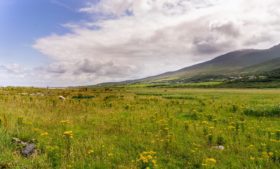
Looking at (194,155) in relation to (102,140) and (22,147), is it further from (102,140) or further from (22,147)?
(22,147)

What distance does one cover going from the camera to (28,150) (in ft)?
31.3

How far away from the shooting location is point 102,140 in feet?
36.7

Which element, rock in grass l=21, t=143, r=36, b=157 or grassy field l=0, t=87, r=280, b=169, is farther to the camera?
rock in grass l=21, t=143, r=36, b=157

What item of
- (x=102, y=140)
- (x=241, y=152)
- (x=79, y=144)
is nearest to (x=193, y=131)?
(x=241, y=152)

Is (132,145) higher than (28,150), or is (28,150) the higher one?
(28,150)

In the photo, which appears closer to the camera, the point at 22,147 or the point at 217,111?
the point at 22,147

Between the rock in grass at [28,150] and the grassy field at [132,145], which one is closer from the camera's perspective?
the grassy field at [132,145]

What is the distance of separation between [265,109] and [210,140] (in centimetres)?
1177

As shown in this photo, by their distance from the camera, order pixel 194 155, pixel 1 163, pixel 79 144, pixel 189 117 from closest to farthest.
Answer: pixel 1 163 < pixel 194 155 < pixel 79 144 < pixel 189 117

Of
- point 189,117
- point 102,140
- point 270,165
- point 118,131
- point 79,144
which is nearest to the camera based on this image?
point 270,165

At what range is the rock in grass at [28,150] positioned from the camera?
30.7 feet

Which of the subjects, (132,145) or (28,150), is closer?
(28,150)

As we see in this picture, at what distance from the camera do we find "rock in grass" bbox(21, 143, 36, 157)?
9.37 m

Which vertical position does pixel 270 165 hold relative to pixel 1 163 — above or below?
below
